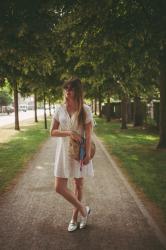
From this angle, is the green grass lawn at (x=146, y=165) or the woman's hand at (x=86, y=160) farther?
the green grass lawn at (x=146, y=165)

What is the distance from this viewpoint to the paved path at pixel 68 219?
5.06 m

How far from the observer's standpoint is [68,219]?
614 cm

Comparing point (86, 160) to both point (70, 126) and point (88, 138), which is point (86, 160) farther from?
point (70, 126)

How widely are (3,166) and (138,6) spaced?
6.31 m

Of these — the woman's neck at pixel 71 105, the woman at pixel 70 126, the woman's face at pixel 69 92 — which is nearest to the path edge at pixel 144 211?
the woman at pixel 70 126

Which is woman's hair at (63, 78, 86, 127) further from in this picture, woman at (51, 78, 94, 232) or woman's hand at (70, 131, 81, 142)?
woman's hand at (70, 131, 81, 142)

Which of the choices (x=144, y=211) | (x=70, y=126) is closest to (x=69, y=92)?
(x=70, y=126)

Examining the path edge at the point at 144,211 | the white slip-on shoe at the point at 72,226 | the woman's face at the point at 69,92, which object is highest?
the woman's face at the point at 69,92

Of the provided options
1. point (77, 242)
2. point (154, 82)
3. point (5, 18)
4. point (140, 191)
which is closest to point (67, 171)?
point (77, 242)

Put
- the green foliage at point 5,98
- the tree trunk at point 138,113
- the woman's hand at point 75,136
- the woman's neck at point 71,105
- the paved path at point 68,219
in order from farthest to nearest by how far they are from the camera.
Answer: the green foliage at point 5,98
the tree trunk at point 138,113
the woman's neck at point 71,105
the woman's hand at point 75,136
the paved path at point 68,219

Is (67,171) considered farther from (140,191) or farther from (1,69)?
(1,69)

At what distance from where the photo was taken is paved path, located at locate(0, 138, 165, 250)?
5.06 m

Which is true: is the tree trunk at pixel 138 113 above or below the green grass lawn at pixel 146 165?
above

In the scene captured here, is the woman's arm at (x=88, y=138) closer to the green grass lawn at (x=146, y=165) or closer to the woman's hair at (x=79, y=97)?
the woman's hair at (x=79, y=97)
